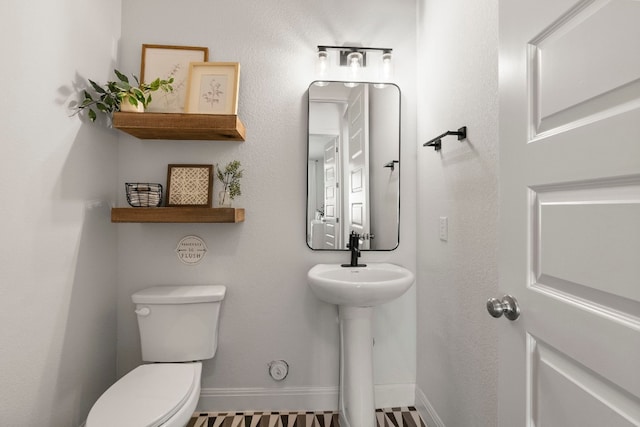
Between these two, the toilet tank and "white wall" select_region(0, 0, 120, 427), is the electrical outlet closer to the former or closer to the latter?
the toilet tank

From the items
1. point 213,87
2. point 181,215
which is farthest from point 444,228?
point 213,87

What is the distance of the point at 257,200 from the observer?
196 centimetres

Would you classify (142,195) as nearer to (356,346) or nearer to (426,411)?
(356,346)

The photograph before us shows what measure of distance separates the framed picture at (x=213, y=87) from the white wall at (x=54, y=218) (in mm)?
453

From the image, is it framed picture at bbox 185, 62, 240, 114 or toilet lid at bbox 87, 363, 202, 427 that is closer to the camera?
toilet lid at bbox 87, 363, 202, 427

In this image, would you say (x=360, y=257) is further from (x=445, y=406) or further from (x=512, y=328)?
(x=512, y=328)

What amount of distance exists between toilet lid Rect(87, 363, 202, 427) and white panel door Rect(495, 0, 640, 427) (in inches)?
→ 44.7

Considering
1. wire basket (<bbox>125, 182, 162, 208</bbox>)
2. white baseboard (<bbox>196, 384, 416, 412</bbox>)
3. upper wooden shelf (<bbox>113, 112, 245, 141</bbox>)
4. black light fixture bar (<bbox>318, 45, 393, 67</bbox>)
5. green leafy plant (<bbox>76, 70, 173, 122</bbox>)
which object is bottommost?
white baseboard (<bbox>196, 384, 416, 412</bbox>)

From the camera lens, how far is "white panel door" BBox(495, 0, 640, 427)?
0.55 meters

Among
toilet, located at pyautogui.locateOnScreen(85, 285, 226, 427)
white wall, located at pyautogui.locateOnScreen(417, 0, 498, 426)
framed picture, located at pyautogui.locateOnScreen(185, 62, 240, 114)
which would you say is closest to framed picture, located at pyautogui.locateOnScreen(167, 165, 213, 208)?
framed picture, located at pyautogui.locateOnScreen(185, 62, 240, 114)

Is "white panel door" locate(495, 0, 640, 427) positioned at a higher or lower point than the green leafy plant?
lower

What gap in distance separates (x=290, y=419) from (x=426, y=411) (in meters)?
0.73

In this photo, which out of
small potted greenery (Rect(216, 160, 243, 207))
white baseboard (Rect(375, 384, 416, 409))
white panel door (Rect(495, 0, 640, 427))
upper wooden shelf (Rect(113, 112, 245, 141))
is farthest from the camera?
white baseboard (Rect(375, 384, 416, 409))

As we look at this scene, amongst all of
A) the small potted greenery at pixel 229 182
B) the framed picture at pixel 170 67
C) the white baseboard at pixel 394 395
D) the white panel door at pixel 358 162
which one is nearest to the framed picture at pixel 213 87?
the framed picture at pixel 170 67
